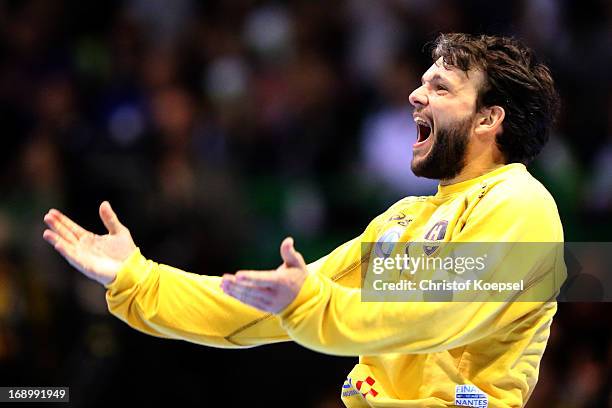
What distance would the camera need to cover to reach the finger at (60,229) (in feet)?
14.1

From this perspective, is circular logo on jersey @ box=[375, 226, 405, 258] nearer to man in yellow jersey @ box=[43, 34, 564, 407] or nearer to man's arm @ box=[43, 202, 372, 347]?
man in yellow jersey @ box=[43, 34, 564, 407]

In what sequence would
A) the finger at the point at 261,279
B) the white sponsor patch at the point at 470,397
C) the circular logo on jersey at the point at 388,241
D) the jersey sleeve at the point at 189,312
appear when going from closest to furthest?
the finger at the point at 261,279
the white sponsor patch at the point at 470,397
the jersey sleeve at the point at 189,312
the circular logo on jersey at the point at 388,241

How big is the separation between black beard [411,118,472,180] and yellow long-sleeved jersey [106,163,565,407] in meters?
0.10

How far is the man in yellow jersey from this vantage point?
146 inches

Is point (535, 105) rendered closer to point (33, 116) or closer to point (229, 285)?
point (229, 285)

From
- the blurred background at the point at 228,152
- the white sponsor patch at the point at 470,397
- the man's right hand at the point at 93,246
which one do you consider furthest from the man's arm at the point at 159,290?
the blurred background at the point at 228,152

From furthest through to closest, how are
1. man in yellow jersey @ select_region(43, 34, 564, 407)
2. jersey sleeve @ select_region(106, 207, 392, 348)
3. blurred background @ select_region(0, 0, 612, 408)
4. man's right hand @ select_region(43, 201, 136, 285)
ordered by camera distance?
blurred background @ select_region(0, 0, 612, 408) < jersey sleeve @ select_region(106, 207, 392, 348) < man's right hand @ select_region(43, 201, 136, 285) < man in yellow jersey @ select_region(43, 34, 564, 407)

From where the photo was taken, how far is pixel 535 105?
450cm

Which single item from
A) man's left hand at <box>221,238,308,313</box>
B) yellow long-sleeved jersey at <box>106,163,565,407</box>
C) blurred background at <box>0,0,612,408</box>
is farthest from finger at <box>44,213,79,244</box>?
blurred background at <box>0,0,612,408</box>

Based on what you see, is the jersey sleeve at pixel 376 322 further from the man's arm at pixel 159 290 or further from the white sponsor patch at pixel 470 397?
the man's arm at pixel 159 290

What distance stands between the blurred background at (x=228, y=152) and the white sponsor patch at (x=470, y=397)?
2.55 meters

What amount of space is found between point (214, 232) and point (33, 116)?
7.64 feet

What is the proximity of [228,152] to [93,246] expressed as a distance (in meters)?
4.50

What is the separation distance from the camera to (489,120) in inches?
175
